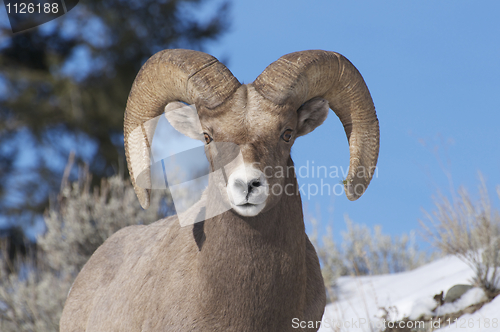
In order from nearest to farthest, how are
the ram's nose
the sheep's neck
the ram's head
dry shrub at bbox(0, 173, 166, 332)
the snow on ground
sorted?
1. the ram's nose
2. the ram's head
3. the sheep's neck
4. the snow on ground
5. dry shrub at bbox(0, 173, 166, 332)

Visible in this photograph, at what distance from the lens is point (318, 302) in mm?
3973

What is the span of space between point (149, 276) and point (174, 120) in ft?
4.13

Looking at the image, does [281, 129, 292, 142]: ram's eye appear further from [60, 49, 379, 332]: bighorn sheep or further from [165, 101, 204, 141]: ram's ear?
[165, 101, 204, 141]: ram's ear

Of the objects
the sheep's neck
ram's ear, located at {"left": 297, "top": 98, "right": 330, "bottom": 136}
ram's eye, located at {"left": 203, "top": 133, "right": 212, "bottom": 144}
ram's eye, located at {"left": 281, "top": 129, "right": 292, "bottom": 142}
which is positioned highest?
ram's ear, located at {"left": 297, "top": 98, "right": 330, "bottom": 136}

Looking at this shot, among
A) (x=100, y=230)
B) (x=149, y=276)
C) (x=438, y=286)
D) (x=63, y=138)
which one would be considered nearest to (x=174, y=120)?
(x=149, y=276)

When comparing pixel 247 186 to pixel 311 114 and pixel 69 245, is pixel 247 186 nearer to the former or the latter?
pixel 311 114

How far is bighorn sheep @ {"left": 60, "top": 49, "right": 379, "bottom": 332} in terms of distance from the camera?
11.3ft

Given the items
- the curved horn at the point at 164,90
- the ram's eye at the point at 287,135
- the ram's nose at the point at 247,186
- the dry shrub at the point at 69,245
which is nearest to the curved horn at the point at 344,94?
the ram's eye at the point at 287,135

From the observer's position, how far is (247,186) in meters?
3.10

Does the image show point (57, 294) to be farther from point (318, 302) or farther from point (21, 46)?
point (21, 46)

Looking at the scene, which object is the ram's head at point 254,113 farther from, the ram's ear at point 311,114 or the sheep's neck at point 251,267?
the sheep's neck at point 251,267

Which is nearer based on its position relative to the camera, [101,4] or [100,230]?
[100,230]

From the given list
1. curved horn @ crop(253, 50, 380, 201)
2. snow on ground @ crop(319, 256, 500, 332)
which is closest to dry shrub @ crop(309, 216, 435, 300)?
snow on ground @ crop(319, 256, 500, 332)

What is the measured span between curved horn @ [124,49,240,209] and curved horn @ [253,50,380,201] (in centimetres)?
31
